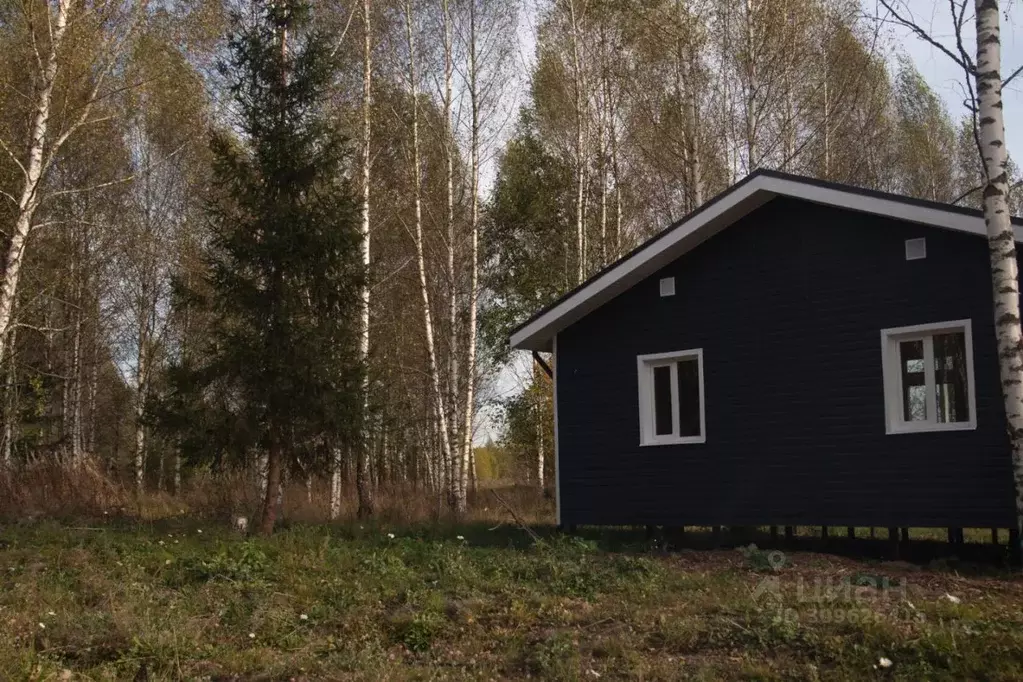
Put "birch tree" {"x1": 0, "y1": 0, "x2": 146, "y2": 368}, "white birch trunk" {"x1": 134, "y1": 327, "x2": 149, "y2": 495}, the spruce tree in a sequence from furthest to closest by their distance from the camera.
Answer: "white birch trunk" {"x1": 134, "y1": 327, "x2": 149, "y2": 495} → "birch tree" {"x1": 0, "y1": 0, "x2": 146, "y2": 368} → the spruce tree

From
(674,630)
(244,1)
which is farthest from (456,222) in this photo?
(674,630)

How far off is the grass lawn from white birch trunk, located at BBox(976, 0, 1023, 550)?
1699 millimetres

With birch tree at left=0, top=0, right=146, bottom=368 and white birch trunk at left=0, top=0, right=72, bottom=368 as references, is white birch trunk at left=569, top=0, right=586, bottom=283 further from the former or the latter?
white birch trunk at left=0, top=0, right=72, bottom=368

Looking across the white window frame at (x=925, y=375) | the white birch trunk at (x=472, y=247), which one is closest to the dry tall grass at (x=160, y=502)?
the white birch trunk at (x=472, y=247)

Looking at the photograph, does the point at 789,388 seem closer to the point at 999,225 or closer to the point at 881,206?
the point at 881,206

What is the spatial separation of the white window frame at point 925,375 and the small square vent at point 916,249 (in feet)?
2.82

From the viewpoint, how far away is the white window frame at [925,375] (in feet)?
39.0

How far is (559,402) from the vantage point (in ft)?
51.4

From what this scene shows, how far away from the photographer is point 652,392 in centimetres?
1491

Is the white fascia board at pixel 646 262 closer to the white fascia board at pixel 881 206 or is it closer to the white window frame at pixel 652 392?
the white fascia board at pixel 881 206

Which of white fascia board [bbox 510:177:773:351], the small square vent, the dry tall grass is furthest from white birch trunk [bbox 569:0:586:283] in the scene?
the small square vent

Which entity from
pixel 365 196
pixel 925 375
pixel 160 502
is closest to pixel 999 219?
pixel 925 375

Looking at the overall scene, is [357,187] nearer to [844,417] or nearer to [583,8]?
[583,8]

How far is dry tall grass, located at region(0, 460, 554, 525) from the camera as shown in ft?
54.2
